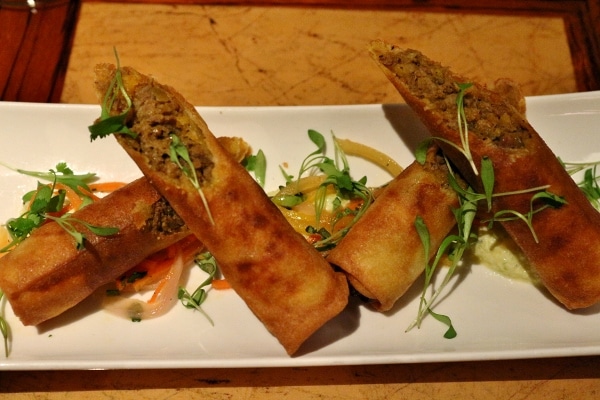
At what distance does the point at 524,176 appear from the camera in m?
2.38

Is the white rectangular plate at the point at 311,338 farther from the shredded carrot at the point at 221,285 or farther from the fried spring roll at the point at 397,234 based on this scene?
the fried spring roll at the point at 397,234

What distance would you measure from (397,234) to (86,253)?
1453 mm

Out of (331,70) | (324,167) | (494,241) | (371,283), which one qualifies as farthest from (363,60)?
(371,283)

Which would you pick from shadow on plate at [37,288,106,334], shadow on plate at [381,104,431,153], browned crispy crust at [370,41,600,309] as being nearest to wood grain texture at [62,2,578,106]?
shadow on plate at [381,104,431,153]

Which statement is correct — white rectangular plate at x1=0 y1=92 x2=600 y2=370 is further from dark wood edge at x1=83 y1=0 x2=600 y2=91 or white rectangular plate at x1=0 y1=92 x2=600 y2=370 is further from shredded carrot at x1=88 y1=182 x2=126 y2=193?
dark wood edge at x1=83 y1=0 x2=600 y2=91

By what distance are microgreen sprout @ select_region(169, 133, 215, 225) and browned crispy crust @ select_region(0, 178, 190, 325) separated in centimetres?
36

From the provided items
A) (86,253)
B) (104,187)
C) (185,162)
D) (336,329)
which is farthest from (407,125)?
(86,253)

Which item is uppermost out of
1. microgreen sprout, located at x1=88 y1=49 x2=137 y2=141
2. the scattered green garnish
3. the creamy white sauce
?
microgreen sprout, located at x1=88 y1=49 x2=137 y2=141

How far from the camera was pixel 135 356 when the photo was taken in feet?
7.43

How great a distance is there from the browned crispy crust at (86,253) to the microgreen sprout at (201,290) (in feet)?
0.60

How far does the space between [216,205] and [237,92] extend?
141 centimetres

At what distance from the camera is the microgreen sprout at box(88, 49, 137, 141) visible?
2.17 metres

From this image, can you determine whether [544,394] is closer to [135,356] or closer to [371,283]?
[371,283]

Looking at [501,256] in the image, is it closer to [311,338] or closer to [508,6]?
[311,338]
